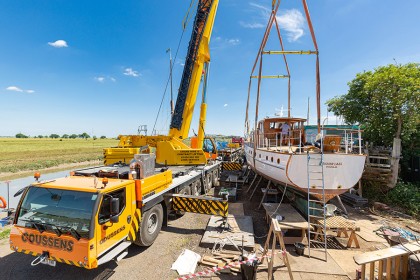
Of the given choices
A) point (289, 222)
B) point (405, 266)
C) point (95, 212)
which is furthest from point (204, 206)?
point (405, 266)

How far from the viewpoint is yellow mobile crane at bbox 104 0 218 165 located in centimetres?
1055

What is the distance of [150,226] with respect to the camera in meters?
6.13

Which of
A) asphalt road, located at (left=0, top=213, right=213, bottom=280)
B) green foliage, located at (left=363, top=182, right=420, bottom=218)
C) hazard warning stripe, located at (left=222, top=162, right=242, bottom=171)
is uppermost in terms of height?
hazard warning stripe, located at (left=222, top=162, right=242, bottom=171)

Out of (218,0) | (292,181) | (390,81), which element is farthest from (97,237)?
(390,81)

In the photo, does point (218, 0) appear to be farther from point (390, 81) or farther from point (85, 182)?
point (85, 182)

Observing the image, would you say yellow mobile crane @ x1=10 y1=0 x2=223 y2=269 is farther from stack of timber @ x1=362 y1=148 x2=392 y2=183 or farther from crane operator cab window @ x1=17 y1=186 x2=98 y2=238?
stack of timber @ x1=362 y1=148 x2=392 y2=183

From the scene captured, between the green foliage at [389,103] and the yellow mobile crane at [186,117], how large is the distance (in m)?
8.78

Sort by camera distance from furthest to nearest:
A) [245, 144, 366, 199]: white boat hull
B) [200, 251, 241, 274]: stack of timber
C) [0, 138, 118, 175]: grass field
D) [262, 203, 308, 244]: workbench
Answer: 1. [0, 138, 118, 175]: grass field
2. [245, 144, 366, 199]: white boat hull
3. [262, 203, 308, 244]: workbench
4. [200, 251, 241, 274]: stack of timber

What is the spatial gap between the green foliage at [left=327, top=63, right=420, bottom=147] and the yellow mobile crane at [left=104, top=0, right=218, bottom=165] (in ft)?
28.8

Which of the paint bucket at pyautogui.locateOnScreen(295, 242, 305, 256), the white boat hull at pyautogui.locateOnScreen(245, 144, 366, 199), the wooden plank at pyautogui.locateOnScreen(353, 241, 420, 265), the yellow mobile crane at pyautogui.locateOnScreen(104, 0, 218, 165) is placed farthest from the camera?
the yellow mobile crane at pyautogui.locateOnScreen(104, 0, 218, 165)

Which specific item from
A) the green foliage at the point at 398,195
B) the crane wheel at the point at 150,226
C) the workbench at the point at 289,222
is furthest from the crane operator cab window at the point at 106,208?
the green foliage at the point at 398,195

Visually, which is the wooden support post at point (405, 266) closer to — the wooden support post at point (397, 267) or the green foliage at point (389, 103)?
the wooden support post at point (397, 267)

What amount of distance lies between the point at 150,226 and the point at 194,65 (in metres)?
8.01

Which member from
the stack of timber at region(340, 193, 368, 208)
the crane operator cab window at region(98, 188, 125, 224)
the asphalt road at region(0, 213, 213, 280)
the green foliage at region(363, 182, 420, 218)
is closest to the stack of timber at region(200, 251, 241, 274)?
the asphalt road at region(0, 213, 213, 280)
